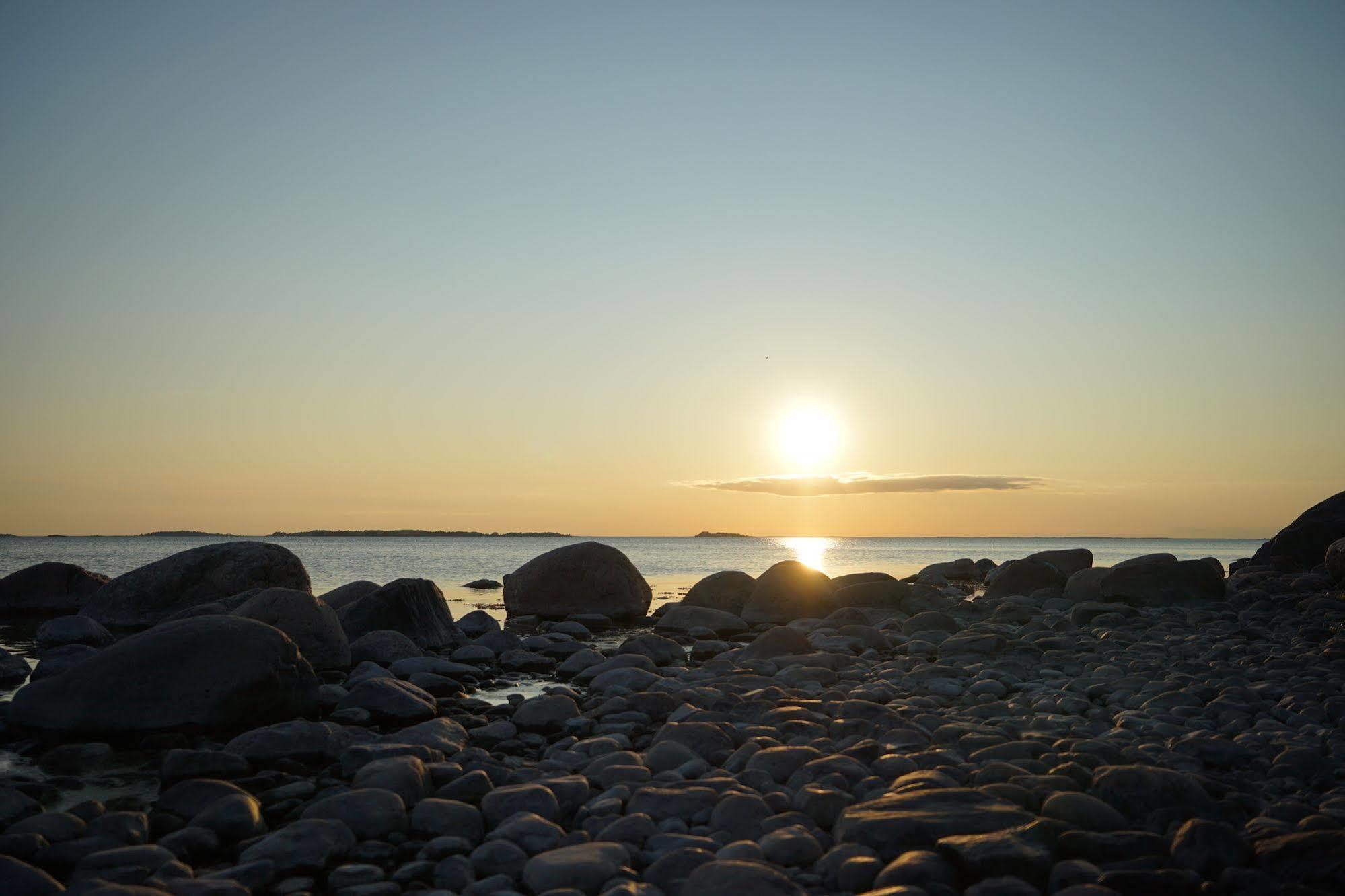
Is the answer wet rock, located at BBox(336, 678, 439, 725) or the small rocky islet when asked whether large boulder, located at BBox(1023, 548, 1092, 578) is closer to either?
the small rocky islet

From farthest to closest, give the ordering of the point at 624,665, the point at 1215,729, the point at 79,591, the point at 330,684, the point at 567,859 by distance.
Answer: the point at 79,591 → the point at 624,665 → the point at 330,684 → the point at 1215,729 → the point at 567,859

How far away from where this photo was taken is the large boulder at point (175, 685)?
6.55m

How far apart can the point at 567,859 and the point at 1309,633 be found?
1064 cm

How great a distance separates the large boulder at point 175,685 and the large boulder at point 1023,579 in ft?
47.4

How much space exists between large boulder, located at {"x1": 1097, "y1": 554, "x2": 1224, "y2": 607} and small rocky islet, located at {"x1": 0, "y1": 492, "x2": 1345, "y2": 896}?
2.43 metres

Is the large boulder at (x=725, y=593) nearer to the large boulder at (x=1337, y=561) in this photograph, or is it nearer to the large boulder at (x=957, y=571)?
the large boulder at (x=1337, y=561)

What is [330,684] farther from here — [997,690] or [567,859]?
[997,690]

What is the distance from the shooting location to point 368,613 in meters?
11.5

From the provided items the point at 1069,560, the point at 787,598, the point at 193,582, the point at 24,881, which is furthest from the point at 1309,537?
the point at 24,881

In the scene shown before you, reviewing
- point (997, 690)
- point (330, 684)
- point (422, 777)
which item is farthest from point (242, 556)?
point (997, 690)

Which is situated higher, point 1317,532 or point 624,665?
point 1317,532

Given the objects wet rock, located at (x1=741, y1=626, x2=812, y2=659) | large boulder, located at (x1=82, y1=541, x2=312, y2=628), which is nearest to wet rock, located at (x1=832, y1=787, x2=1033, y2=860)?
wet rock, located at (x1=741, y1=626, x2=812, y2=659)

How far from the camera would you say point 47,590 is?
17172 mm

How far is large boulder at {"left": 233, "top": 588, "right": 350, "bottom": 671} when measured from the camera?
9281 millimetres
